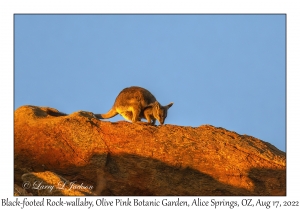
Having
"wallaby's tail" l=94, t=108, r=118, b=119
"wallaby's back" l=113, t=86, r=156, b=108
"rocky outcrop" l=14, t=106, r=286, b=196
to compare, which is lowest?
"rocky outcrop" l=14, t=106, r=286, b=196

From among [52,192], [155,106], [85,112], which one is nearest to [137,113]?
[155,106]

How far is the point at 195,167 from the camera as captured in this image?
22.3 metres

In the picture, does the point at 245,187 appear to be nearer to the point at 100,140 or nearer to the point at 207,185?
the point at 207,185

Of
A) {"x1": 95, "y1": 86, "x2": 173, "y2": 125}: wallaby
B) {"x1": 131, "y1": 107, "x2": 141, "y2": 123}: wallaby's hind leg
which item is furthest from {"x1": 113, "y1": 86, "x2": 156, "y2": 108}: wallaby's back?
{"x1": 131, "y1": 107, "x2": 141, "y2": 123}: wallaby's hind leg

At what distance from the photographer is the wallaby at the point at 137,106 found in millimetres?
26172

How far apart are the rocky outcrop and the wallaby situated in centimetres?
314

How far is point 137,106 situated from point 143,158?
4313mm

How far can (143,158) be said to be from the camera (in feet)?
72.6

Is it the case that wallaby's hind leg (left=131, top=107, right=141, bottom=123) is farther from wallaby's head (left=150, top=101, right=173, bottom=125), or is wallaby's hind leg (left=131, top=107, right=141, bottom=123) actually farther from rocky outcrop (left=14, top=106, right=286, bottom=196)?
rocky outcrop (left=14, top=106, right=286, bottom=196)

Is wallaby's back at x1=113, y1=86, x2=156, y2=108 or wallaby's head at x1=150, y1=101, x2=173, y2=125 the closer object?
wallaby's back at x1=113, y1=86, x2=156, y2=108

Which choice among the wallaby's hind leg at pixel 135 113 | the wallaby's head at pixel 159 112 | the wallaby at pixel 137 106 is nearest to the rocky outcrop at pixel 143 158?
the wallaby's hind leg at pixel 135 113

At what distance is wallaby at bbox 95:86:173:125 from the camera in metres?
26.2

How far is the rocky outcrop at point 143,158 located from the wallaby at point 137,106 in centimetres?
314

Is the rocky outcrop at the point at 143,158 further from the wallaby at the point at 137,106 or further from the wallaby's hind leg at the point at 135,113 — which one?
the wallaby at the point at 137,106
